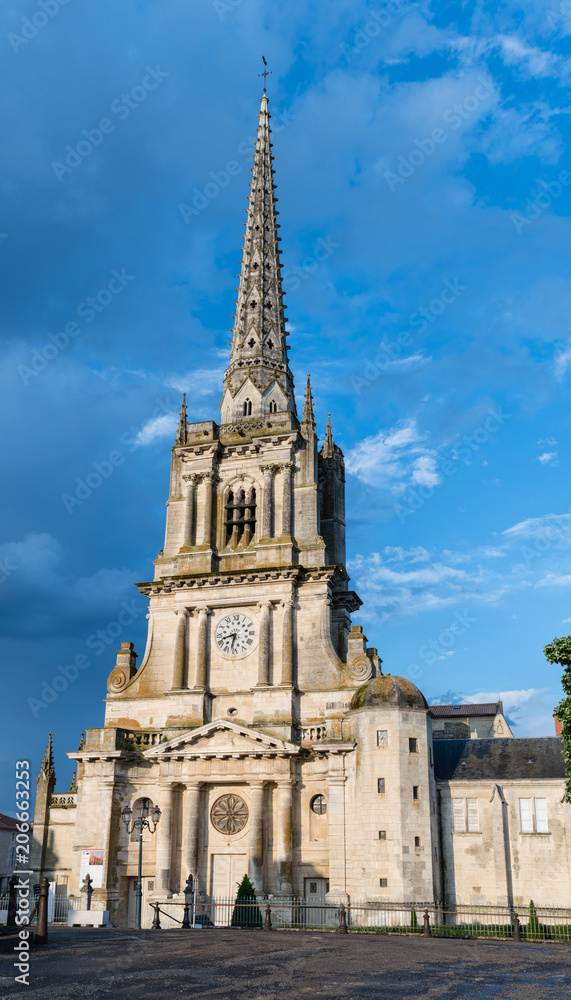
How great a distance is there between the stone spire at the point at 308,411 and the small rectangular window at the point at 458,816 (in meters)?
22.5

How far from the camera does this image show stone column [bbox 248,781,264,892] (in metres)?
39.7

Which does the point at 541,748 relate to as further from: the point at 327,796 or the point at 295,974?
the point at 295,974

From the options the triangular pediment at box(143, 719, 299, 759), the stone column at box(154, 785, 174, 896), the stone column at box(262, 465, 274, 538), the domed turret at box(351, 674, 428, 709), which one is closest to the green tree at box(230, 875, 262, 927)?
the stone column at box(154, 785, 174, 896)

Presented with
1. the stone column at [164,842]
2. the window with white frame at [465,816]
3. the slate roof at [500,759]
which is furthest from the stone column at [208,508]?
the window with white frame at [465,816]

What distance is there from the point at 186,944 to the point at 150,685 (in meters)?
24.9

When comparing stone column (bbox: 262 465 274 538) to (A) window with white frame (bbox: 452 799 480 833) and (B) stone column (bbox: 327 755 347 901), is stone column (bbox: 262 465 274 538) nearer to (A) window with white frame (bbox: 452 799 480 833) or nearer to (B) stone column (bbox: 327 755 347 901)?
(B) stone column (bbox: 327 755 347 901)

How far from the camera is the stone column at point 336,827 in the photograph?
125 feet

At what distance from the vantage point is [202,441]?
5159 centimetres

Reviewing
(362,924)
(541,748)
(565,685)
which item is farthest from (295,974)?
(541,748)

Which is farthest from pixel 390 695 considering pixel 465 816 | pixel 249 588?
pixel 249 588

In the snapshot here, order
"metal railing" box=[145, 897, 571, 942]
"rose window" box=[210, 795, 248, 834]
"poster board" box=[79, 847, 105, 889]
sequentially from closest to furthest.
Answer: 1. "metal railing" box=[145, 897, 571, 942]
2. "poster board" box=[79, 847, 105, 889]
3. "rose window" box=[210, 795, 248, 834]

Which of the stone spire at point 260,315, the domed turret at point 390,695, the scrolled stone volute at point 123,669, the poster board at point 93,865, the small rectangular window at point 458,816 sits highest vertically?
the stone spire at point 260,315

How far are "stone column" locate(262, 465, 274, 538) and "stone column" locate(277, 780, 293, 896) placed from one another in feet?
46.0

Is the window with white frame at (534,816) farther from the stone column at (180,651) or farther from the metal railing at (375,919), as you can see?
the stone column at (180,651)
